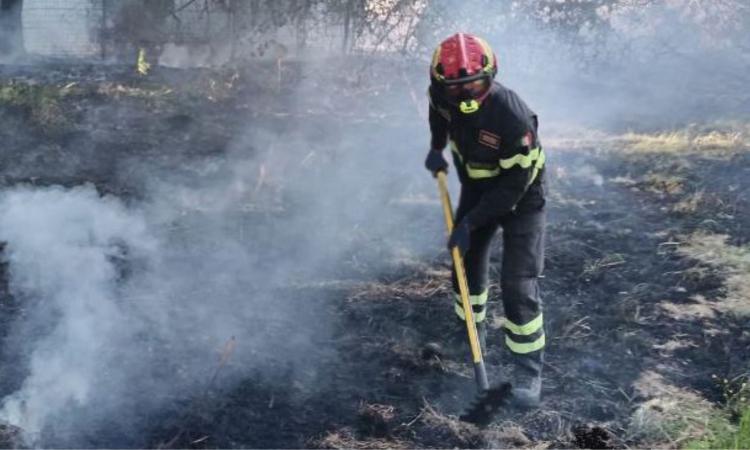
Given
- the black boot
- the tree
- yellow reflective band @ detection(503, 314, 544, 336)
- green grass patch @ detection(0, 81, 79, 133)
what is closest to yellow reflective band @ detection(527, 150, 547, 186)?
yellow reflective band @ detection(503, 314, 544, 336)

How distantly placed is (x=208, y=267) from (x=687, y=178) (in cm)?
513

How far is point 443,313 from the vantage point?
17.7 ft

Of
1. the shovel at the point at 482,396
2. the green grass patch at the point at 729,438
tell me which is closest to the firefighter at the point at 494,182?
the shovel at the point at 482,396

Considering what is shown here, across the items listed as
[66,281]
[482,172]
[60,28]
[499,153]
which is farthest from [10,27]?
[499,153]

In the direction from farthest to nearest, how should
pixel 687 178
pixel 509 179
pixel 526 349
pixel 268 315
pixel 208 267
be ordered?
1. pixel 687 178
2. pixel 208 267
3. pixel 268 315
4. pixel 526 349
5. pixel 509 179

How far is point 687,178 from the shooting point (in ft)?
25.1

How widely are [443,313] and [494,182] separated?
145cm

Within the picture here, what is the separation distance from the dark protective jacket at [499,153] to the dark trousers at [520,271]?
0.10 m

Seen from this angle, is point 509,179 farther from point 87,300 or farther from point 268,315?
point 87,300

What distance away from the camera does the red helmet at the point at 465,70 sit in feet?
12.7

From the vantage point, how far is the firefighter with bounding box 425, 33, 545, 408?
12.9 ft

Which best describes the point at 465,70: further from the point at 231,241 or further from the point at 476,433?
the point at 231,241

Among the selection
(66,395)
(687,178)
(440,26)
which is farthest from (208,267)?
(440,26)

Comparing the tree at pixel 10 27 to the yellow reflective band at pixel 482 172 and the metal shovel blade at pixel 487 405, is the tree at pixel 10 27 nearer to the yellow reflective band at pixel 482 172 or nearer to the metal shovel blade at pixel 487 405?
the yellow reflective band at pixel 482 172
